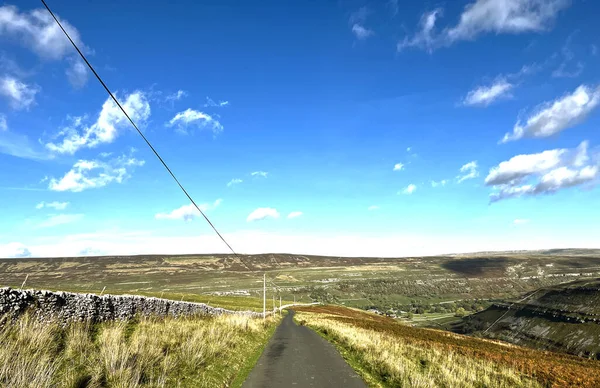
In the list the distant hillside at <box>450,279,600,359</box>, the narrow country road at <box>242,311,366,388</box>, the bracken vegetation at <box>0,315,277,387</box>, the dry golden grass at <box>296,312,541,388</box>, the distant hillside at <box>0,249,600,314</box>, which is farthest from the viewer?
the distant hillside at <box>0,249,600,314</box>

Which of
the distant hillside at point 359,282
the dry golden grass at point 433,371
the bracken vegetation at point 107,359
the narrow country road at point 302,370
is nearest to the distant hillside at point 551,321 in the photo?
the dry golden grass at point 433,371

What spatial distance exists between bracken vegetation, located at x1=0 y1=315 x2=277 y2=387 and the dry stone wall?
101cm

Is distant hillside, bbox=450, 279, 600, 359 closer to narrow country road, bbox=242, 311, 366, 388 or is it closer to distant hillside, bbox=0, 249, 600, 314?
narrow country road, bbox=242, 311, 366, 388

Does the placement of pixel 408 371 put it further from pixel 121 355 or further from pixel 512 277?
pixel 512 277

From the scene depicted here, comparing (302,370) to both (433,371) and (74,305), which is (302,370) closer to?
(433,371)

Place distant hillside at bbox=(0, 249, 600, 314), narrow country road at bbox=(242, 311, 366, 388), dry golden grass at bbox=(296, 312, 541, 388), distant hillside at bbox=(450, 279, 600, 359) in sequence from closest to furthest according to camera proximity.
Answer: narrow country road at bbox=(242, 311, 366, 388)
dry golden grass at bbox=(296, 312, 541, 388)
distant hillside at bbox=(450, 279, 600, 359)
distant hillside at bbox=(0, 249, 600, 314)

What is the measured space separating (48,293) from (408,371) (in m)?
15.8

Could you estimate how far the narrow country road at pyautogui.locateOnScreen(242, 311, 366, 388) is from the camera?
481 inches

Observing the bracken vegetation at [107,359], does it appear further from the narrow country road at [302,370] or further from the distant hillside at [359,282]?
the distant hillside at [359,282]

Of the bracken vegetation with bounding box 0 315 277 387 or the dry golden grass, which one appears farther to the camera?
the dry golden grass

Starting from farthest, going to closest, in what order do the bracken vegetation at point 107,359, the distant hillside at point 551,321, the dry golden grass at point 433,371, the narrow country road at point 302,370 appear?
the distant hillside at point 551,321, the dry golden grass at point 433,371, the narrow country road at point 302,370, the bracken vegetation at point 107,359

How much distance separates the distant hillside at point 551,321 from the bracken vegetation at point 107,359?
4034 centimetres

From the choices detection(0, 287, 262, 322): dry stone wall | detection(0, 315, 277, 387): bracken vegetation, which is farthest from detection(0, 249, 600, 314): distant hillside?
detection(0, 315, 277, 387): bracken vegetation

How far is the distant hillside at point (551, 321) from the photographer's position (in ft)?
129
